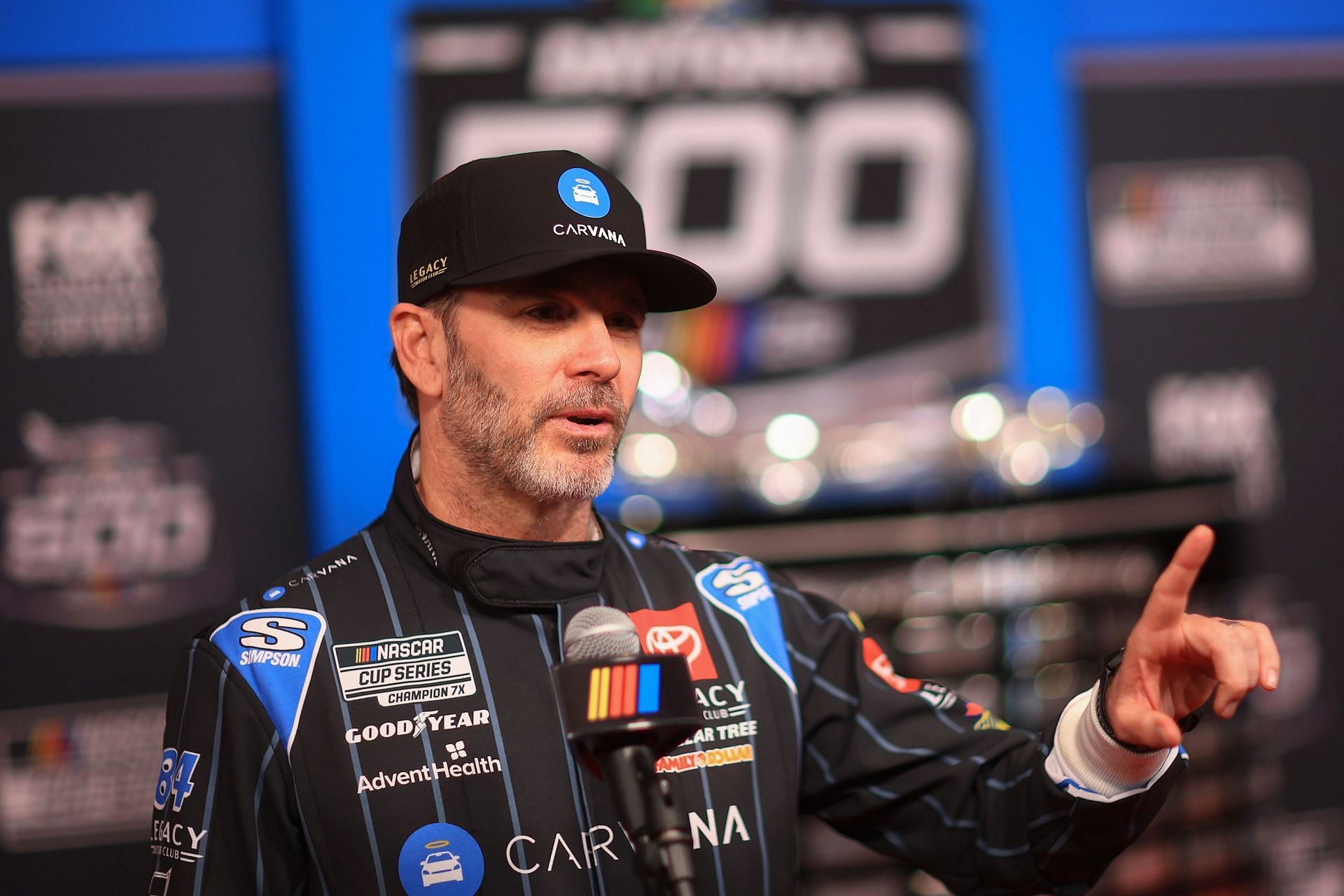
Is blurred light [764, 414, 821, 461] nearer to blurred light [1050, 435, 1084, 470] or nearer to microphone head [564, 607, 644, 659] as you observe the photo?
blurred light [1050, 435, 1084, 470]

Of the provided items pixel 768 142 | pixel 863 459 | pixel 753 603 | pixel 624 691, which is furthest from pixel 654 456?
pixel 624 691

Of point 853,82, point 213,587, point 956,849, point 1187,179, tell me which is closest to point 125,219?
point 213,587

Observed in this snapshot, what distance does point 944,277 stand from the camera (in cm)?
379

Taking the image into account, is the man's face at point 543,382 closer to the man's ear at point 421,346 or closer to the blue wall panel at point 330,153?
the man's ear at point 421,346

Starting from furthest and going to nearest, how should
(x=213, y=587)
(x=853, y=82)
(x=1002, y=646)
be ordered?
(x=853, y=82)
(x=213, y=587)
(x=1002, y=646)

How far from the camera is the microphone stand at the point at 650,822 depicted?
95 centimetres

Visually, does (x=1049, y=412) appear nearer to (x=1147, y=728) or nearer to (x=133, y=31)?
(x=1147, y=728)

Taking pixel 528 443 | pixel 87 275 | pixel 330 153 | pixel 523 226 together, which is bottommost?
pixel 528 443

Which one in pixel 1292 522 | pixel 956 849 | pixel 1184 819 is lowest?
pixel 1184 819

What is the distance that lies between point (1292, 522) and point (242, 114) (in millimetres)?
3412

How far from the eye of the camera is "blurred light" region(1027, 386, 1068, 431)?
3209 mm

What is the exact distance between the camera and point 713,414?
3547 millimetres

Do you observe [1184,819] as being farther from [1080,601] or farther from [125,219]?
[125,219]

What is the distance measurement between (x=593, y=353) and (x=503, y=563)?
0.81ft
